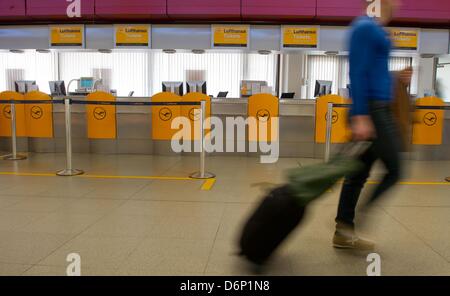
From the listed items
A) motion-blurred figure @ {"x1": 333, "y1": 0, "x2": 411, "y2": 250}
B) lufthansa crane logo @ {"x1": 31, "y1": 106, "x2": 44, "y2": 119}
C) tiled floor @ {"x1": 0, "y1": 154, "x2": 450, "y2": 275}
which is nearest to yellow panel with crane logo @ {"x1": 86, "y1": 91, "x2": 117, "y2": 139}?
lufthansa crane logo @ {"x1": 31, "y1": 106, "x2": 44, "y2": 119}

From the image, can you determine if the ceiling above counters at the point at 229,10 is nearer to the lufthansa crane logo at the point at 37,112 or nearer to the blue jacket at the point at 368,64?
the lufthansa crane logo at the point at 37,112

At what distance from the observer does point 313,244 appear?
255cm

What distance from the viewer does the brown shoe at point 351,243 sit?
7.95 ft

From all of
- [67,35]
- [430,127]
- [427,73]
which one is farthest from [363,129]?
[427,73]

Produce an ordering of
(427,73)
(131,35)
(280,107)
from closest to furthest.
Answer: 1. (280,107)
2. (131,35)
3. (427,73)

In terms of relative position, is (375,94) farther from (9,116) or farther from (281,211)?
(9,116)

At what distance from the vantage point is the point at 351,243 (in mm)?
2445

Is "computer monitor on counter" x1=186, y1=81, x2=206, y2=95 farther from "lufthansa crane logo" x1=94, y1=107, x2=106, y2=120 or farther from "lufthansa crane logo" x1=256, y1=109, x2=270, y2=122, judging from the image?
"lufthansa crane logo" x1=94, y1=107, x2=106, y2=120

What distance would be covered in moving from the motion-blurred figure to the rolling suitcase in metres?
0.40

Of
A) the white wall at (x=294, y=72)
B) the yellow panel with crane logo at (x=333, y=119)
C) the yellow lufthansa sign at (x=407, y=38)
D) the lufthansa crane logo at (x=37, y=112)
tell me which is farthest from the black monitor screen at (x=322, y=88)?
the lufthansa crane logo at (x=37, y=112)

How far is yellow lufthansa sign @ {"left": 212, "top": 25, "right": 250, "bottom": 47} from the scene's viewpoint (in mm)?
8281

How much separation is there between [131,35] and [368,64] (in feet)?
23.9
